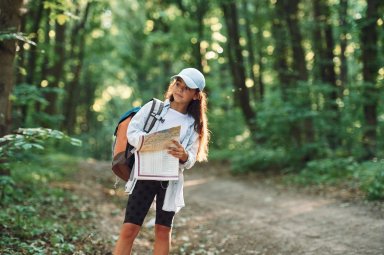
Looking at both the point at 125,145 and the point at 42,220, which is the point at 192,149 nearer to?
the point at 125,145

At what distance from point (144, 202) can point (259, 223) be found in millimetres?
4242

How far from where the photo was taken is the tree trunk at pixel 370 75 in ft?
38.5

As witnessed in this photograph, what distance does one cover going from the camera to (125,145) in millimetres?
4227

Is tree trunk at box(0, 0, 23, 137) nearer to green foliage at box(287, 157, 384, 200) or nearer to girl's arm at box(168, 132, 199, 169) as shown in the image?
girl's arm at box(168, 132, 199, 169)

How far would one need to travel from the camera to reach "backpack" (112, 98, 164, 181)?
4215 millimetres

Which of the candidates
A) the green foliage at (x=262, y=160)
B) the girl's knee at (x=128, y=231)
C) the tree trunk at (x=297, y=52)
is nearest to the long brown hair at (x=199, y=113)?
the girl's knee at (x=128, y=231)

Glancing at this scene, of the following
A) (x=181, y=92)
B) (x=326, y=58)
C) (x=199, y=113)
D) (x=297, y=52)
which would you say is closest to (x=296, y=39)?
(x=297, y=52)

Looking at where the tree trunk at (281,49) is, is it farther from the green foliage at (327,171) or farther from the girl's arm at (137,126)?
the girl's arm at (137,126)

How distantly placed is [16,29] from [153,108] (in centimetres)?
248

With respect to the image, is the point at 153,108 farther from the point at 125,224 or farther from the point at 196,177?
the point at 196,177

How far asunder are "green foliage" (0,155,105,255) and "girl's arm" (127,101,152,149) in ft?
6.47

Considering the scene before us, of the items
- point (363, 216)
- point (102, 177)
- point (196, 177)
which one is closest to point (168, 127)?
point (363, 216)

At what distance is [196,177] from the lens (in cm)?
1562

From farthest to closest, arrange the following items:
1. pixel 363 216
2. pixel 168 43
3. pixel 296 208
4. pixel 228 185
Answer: pixel 168 43 < pixel 228 185 < pixel 296 208 < pixel 363 216
